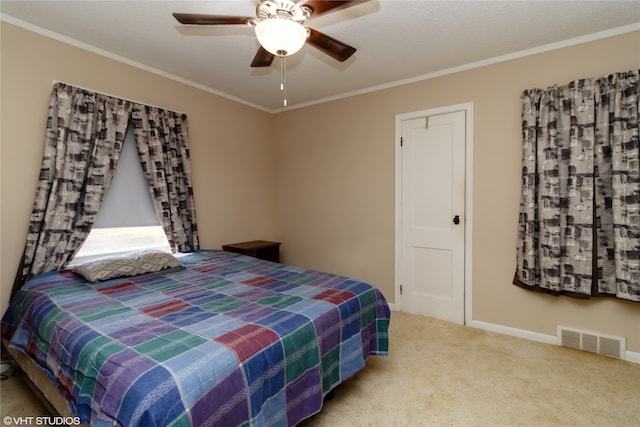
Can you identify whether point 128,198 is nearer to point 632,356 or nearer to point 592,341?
point 592,341

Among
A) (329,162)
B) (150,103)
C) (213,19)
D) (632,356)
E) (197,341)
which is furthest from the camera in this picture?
(329,162)

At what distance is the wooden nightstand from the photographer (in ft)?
11.7

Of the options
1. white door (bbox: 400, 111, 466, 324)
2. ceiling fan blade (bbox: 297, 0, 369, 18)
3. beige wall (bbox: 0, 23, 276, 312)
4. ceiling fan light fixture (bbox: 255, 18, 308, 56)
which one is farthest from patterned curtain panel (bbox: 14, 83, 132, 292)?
white door (bbox: 400, 111, 466, 324)

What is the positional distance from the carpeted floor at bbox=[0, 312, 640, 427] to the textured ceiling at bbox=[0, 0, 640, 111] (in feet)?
8.07

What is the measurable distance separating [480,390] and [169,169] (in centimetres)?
320

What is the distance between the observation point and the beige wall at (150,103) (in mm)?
2203

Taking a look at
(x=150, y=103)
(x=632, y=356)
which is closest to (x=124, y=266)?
(x=150, y=103)

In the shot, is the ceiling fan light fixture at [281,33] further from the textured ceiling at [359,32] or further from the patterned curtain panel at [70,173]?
the patterned curtain panel at [70,173]

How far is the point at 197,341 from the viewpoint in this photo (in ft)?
4.24

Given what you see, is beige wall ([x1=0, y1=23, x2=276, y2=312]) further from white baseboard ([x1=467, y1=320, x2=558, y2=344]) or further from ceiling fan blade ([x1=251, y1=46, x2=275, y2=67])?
white baseboard ([x1=467, y1=320, x2=558, y2=344])

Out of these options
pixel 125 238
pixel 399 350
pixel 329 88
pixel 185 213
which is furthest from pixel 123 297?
pixel 329 88

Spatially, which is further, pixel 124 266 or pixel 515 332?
pixel 515 332

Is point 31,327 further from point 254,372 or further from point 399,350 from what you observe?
point 399,350

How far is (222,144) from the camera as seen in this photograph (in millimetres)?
3695
